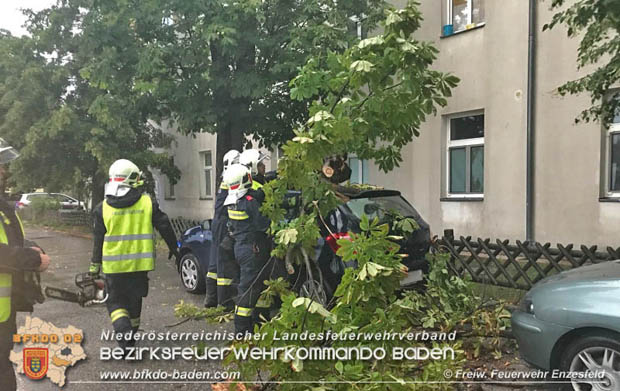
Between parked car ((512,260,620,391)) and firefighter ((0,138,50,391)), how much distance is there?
11.0 feet

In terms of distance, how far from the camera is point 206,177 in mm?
18125

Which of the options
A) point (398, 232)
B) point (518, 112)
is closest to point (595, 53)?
point (398, 232)

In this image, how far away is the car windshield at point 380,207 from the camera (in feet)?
16.3

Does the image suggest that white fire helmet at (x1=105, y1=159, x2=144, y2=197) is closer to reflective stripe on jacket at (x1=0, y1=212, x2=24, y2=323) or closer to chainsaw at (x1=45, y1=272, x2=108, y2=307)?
chainsaw at (x1=45, y1=272, x2=108, y2=307)

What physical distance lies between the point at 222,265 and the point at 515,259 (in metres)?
4.10

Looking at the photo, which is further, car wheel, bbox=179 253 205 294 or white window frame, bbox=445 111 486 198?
white window frame, bbox=445 111 486 198

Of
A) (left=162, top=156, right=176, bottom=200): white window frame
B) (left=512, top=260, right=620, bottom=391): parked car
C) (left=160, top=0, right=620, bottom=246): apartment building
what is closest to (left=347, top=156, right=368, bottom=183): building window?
(left=160, top=0, right=620, bottom=246): apartment building

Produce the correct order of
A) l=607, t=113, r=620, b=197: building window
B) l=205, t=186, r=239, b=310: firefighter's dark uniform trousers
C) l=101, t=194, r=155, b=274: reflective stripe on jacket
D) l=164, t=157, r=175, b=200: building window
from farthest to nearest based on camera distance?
l=164, t=157, r=175, b=200: building window → l=607, t=113, r=620, b=197: building window → l=205, t=186, r=239, b=310: firefighter's dark uniform trousers → l=101, t=194, r=155, b=274: reflective stripe on jacket

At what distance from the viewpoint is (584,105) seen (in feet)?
25.9

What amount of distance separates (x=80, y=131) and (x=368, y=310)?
11.5m

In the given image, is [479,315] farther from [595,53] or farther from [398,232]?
[595,53]

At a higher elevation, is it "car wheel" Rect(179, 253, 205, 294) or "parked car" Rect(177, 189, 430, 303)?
"parked car" Rect(177, 189, 430, 303)

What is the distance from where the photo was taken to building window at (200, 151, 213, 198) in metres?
17.9

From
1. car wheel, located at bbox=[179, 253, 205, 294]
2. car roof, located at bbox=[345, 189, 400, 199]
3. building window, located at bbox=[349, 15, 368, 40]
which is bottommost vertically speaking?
car wheel, located at bbox=[179, 253, 205, 294]
